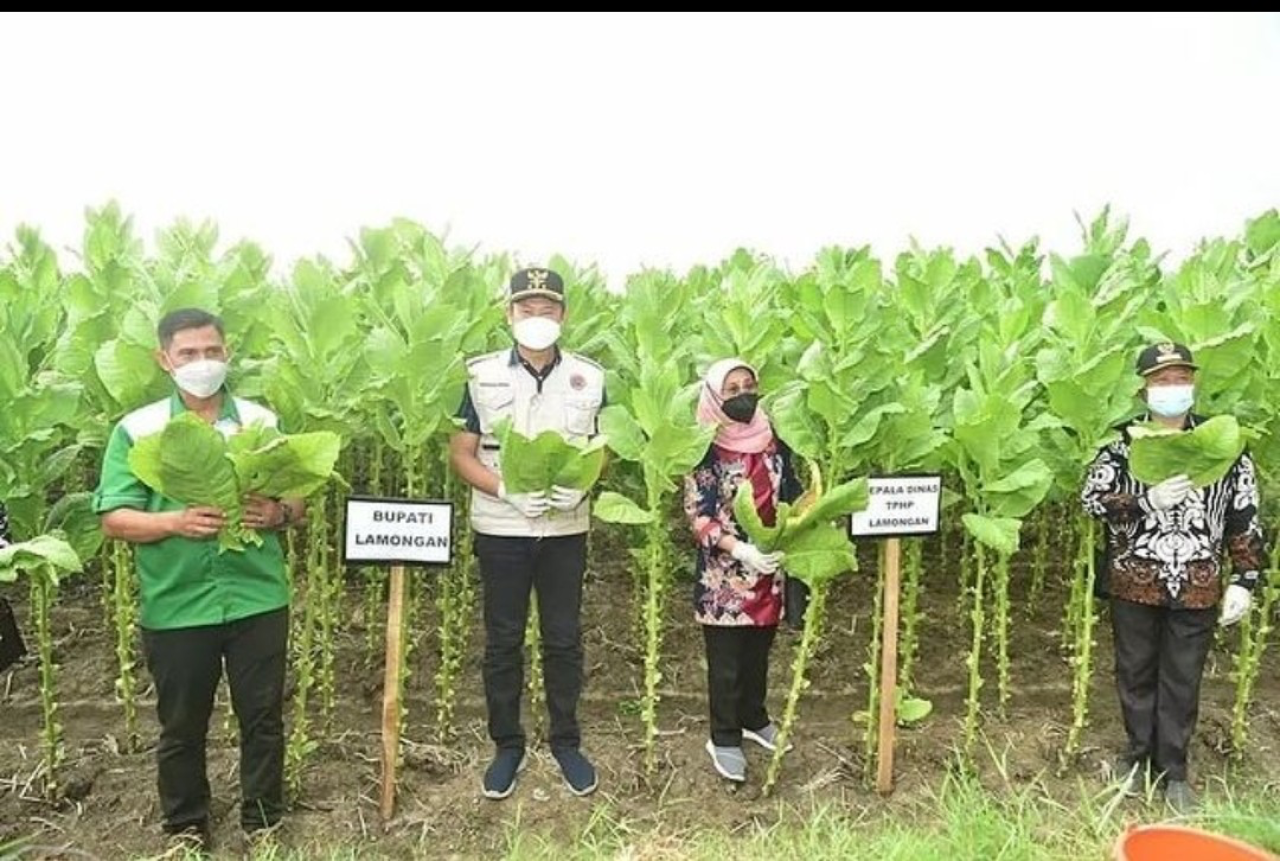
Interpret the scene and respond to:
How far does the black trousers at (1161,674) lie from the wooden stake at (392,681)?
8.44ft

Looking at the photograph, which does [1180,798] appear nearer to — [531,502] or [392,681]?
[531,502]

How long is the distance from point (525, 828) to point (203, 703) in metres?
1.19

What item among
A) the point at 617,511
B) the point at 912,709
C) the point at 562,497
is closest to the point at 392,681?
the point at 562,497

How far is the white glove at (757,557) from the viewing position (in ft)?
13.0

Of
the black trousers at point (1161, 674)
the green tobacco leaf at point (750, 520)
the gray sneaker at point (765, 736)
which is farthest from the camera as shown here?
the gray sneaker at point (765, 736)

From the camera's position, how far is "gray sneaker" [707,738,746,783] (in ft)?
14.4

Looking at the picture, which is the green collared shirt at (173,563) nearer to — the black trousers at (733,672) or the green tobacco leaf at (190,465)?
Result: the green tobacco leaf at (190,465)

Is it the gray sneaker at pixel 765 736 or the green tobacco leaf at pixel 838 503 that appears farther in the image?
the gray sneaker at pixel 765 736

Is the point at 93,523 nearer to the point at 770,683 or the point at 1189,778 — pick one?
the point at 770,683

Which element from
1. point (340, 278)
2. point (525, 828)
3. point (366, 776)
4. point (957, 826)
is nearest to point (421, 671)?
point (366, 776)

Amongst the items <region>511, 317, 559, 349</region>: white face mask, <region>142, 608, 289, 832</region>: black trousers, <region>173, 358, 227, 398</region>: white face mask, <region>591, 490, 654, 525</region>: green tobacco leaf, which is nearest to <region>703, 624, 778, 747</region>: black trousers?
<region>591, 490, 654, 525</region>: green tobacco leaf

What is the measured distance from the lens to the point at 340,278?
6.30 metres

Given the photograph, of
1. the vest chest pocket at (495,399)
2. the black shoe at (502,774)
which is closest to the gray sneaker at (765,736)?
the black shoe at (502,774)

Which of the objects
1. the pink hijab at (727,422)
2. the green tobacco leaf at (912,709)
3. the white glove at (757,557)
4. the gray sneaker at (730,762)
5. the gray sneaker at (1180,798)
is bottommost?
the gray sneaker at (1180,798)
